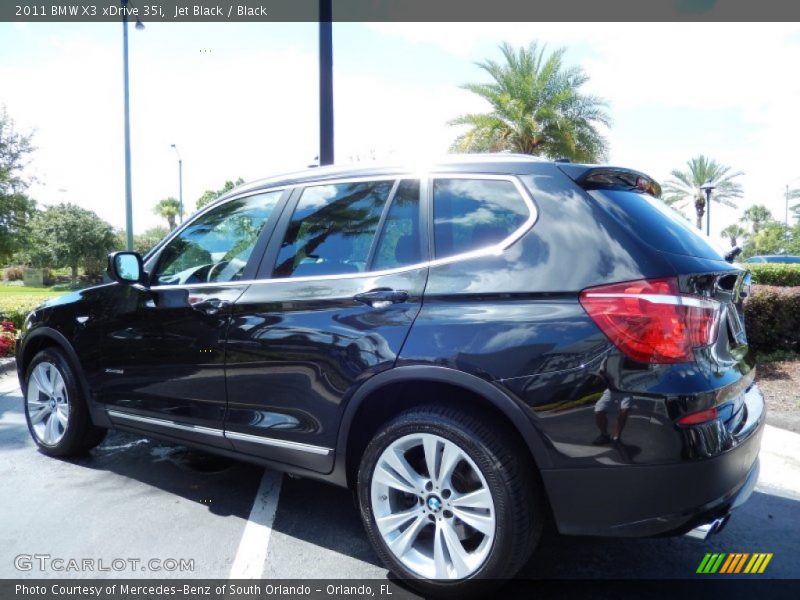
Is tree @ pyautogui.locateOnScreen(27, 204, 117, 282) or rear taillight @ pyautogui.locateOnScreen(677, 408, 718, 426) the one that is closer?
rear taillight @ pyautogui.locateOnScreen(677, 408, 718, 426)

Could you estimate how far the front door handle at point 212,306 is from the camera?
323 centimetres

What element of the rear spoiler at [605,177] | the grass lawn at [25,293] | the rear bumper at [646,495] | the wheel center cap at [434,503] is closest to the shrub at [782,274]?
the rear spoiler at [605,177]

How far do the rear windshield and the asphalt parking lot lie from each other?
155 cm

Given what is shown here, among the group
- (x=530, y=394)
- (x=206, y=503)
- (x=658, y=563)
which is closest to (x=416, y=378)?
(x=530, y=394)

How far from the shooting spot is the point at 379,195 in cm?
296

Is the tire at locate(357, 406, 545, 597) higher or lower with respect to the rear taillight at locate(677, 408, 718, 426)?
lower

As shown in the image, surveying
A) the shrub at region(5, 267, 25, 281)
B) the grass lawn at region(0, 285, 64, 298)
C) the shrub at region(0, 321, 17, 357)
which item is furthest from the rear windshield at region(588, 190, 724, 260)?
the shrub at region(5, 267, 25, 281)

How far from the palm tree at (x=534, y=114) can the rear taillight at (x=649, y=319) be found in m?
15.0

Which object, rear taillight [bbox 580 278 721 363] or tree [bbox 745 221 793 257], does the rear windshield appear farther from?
tree [bbox 745 221 793 257]

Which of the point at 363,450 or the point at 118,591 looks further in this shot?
the point at 363,450

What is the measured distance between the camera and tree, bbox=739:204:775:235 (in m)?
81.2

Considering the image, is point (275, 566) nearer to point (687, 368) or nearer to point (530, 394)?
point (530, 394)

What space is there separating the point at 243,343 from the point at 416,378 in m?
1.10

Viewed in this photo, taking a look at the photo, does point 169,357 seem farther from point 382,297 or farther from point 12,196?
point 12,196
